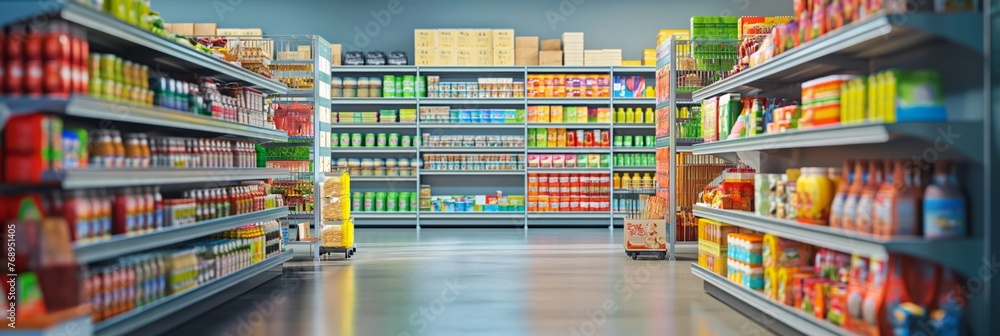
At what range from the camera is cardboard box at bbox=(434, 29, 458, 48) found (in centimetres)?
1133

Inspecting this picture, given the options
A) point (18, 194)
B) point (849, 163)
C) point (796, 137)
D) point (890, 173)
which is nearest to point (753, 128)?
point (796, 137)

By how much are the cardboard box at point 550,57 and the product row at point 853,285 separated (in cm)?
713

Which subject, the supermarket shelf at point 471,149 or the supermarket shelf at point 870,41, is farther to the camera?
the supermarket shelf at point 471,149

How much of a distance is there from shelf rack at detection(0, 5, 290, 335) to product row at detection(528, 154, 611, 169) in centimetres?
619

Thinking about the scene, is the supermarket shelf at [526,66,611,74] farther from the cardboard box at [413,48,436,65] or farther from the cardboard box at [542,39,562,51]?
the cardboard box at [413,48,436,65]

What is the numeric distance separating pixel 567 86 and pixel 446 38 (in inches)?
78.2

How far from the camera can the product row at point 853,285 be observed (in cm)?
294

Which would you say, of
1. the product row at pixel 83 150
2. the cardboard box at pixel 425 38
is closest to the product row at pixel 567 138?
the cardboard box at pixel 425 38

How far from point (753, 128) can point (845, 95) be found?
46.8 inches

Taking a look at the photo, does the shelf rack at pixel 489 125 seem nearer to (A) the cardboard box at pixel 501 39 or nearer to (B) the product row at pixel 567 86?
(B) the product row at pixel 567 86

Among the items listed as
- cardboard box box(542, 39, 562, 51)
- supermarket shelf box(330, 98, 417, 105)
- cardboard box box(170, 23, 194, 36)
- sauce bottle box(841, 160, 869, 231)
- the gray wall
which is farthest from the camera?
the gray wall

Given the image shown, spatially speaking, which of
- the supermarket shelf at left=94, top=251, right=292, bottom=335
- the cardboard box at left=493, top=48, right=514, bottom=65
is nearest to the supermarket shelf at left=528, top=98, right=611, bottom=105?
the cardboard box at left=493, top=48, right=514, bottom=65

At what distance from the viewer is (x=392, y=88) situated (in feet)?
37.3

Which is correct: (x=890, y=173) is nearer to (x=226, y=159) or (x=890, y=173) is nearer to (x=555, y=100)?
(x=226, y=159)
